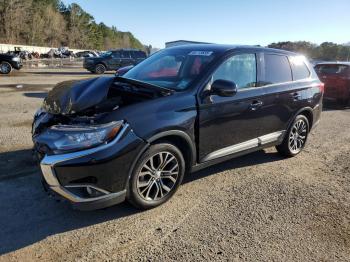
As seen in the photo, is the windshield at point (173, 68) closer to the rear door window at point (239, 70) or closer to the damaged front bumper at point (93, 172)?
the rear door window at point (239, 70)

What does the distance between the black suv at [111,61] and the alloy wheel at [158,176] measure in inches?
804

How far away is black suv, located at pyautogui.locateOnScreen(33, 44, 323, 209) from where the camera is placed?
342 centimetres

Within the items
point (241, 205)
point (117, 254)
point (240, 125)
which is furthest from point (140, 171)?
point (240, 125)

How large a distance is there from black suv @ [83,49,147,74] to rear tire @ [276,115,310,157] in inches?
736

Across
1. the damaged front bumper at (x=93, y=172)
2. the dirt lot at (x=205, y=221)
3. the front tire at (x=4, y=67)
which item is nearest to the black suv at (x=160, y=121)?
the damaged front bumper at (x=93, y=172)

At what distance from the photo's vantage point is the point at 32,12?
80250 mm

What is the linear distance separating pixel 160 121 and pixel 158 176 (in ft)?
2.12

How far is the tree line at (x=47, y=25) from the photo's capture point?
2913 inches

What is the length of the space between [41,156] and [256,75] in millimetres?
3132

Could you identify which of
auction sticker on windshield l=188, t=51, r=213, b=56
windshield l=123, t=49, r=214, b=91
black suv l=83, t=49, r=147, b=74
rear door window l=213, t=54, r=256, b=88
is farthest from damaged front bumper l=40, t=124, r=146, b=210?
black suv l=83, t=49, r=147, b=74

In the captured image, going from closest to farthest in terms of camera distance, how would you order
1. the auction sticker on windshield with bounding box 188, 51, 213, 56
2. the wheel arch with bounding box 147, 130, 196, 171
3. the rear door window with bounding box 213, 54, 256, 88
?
the wheel arch with bounding box 147, 130, 196, 171 < the rear door window with bounding box 213, 54, 256, 88 < the auction sticker on windshield with bounding box 188, 51, 213, 56

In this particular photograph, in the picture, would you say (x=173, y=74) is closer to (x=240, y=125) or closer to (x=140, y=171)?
(x=240, y=125)

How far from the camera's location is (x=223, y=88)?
4199 millimetres

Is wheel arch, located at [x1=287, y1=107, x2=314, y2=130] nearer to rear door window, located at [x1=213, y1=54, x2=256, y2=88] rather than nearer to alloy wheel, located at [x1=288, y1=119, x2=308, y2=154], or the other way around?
alloy wheel, located at [x1=288, y1=119, x2=308, y2=154]
